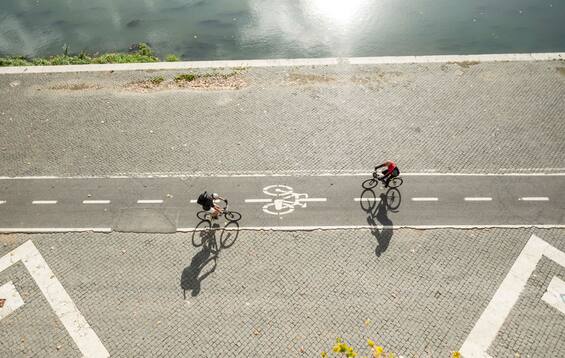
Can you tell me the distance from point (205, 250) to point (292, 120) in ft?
23.3

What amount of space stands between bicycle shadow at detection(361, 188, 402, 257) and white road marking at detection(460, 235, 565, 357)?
3.55 meters

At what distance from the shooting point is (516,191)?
1577 centimetres

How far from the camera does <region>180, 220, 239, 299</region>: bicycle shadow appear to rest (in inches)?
538

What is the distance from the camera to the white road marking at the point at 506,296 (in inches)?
482

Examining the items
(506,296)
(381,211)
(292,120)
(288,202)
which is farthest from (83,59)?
(506,296)

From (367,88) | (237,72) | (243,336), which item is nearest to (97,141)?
(237,72)

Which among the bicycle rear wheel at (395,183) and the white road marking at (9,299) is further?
the bicycle rear wheel at (395,183)

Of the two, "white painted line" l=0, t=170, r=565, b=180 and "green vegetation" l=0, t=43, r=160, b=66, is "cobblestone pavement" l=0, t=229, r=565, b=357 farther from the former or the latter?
"green vegetation" l=0, t=43, r=160, b=66

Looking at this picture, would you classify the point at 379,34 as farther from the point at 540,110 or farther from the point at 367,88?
the point at 540,110

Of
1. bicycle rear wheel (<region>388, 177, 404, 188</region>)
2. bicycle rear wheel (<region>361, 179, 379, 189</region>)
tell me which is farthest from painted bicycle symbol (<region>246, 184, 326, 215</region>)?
bicycle rear wheel (<region>388, 177, 404, 188</region>)

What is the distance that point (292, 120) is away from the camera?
18.6 meters

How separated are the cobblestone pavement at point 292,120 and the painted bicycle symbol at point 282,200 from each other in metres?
1.13

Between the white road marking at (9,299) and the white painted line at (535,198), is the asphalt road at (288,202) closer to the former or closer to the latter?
the white painted line at (535,198)

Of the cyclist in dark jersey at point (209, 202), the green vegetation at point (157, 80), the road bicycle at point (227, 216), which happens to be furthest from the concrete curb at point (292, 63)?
the cyclist in dark jersey at point (209, 202)
